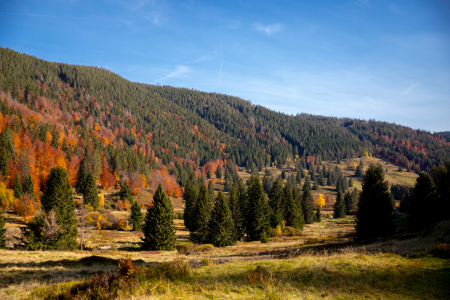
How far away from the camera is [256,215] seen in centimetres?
4969

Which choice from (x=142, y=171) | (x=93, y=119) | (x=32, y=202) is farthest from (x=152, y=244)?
(x=93, y=119)

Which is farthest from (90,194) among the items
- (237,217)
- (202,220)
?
(237,217)

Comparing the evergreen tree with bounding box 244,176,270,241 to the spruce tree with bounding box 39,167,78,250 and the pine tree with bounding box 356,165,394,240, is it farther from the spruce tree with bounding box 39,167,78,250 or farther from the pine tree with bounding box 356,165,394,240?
the spruce tree with bounding box 39,167,78,250

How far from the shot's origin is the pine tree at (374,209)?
104 ft

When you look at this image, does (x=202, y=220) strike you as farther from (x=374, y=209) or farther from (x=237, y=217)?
(x=374, y=209)

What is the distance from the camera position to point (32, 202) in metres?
70.6

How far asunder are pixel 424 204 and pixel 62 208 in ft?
204

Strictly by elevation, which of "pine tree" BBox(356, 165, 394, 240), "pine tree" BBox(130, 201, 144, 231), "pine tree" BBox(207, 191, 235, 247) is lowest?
"pine tree" BBox(130, 201, 144, 231)

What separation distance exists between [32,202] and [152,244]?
58198 mm

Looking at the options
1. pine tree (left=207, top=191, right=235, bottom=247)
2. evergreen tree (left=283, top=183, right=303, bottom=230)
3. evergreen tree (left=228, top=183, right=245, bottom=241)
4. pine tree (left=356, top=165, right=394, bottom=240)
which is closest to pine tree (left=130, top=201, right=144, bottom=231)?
evergreen tree (left=228, top=183, right=245, bottom=241)

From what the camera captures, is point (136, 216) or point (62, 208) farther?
point (136, 216)

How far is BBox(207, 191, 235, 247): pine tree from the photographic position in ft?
136

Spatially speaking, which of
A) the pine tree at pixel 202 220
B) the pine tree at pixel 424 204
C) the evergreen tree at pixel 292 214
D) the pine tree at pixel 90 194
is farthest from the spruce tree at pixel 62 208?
the pine tree at pixel 424 204

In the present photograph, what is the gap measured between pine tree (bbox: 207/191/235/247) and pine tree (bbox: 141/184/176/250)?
776cm
